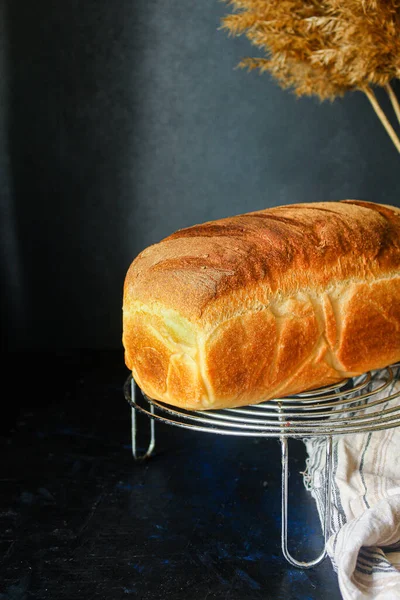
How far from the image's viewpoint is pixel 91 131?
2.16 m

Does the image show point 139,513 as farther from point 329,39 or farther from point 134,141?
point 134,141

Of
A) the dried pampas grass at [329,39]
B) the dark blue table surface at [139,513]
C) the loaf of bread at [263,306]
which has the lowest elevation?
the dark blue table surface at [139,513]

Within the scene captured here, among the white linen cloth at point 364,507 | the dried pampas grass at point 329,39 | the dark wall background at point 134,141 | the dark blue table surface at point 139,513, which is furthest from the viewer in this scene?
the dark wall background at point 134,141

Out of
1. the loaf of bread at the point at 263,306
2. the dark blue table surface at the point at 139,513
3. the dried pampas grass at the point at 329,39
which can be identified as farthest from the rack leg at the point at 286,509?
the dried pampas grass at the point at 329,39

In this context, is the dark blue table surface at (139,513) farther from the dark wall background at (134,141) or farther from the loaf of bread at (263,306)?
the dark wall background at (134,141)

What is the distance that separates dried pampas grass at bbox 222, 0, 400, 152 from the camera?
4.49 feet

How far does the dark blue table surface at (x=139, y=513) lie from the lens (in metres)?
1.15

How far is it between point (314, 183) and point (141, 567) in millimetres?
1447

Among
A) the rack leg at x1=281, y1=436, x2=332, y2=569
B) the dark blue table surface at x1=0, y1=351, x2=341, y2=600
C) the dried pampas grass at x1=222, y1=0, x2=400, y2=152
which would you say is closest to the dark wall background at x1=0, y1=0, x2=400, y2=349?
the dried pampas grass at x1=222, y1=0, x2=400, y2=152

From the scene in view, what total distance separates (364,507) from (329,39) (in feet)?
3.47

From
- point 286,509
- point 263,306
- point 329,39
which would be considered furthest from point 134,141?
point 286,509

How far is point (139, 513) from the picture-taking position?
1363 mm

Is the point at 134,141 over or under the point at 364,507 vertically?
over

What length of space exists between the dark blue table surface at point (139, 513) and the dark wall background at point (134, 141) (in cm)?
61
